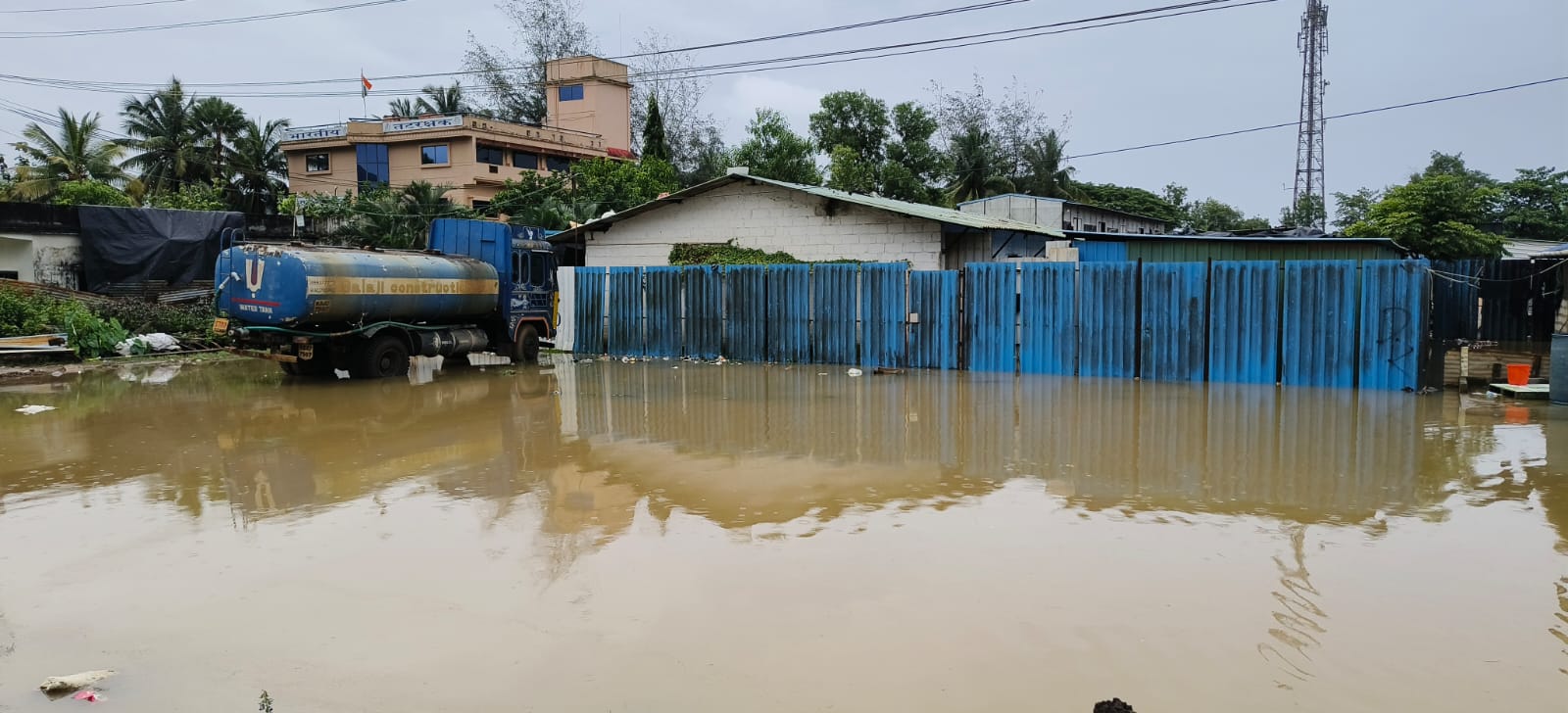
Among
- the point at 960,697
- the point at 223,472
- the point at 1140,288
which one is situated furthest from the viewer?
the point at 1140,288

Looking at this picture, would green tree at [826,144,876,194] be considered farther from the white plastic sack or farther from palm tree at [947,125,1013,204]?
the white plastic sack

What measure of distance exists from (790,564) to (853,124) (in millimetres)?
45805

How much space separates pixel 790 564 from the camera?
5.72 metres

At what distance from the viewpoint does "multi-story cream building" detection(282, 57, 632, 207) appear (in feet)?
158

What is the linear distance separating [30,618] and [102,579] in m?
0.64

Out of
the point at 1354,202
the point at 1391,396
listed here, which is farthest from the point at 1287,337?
the point at 1354,202

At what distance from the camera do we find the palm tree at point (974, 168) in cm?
4872

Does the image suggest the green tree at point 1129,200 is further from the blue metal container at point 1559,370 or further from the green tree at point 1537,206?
the blue metal container at point 1559,370

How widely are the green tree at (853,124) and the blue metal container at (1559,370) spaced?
38.4 meters

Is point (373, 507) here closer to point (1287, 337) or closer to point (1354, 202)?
point (1287, 337)

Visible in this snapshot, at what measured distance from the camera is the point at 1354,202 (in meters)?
53.4

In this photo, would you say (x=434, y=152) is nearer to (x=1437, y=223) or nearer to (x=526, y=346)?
(x=526, y=346)

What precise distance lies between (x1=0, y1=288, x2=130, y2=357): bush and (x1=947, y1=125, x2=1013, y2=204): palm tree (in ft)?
121

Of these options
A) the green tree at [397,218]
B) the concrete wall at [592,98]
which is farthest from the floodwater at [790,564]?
the concrete wall at [592,98]
